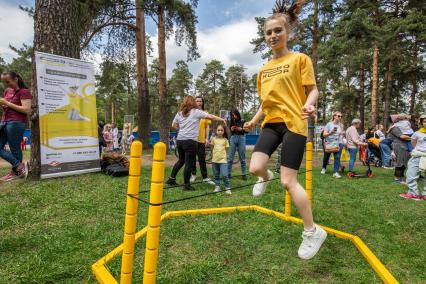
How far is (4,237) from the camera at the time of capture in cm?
294

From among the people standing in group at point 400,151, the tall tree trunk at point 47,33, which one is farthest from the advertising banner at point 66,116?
the people standing in group at point 400,151

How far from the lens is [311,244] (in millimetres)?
2451

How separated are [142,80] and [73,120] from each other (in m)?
8.86

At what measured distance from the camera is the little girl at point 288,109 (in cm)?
243

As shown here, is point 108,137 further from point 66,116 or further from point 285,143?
point 285,143

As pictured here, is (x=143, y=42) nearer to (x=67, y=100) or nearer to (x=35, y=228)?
(x=67, y=100)

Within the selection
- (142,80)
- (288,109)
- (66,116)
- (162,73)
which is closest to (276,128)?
(288,109)

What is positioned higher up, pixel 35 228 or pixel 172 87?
pixel 172 87

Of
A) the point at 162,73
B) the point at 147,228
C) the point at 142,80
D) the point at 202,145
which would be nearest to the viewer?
the point at 147,228

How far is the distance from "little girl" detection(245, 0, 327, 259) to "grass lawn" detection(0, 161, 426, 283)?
415mm

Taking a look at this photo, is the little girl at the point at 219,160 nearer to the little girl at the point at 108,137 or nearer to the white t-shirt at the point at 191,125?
the white t-shirt at the point at 191,125

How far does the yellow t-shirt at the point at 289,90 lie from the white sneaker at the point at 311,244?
0.90 metres

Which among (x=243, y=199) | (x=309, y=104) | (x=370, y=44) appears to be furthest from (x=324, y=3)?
(x=309, y=104)

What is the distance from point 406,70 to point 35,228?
25.7 m
